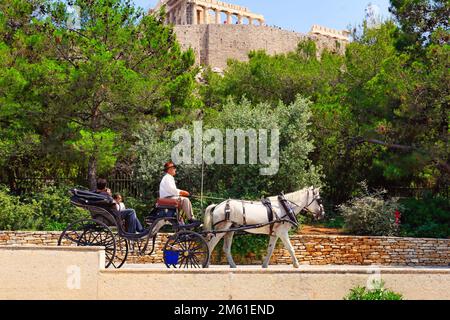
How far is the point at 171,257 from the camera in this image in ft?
45.5

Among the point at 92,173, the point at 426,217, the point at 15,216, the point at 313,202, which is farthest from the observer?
the point at 92,173

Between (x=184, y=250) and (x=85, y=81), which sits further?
(x=85, y=81)

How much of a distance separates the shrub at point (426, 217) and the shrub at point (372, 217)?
625 mm

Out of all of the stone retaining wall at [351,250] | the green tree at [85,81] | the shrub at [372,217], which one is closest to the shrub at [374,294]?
the stone retaining wall at [351,250]

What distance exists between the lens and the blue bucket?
13.8 meters

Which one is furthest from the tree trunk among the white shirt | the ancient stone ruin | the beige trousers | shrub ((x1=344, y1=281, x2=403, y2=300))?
the ancient stone ruin

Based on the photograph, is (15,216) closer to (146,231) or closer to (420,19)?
(146,231)

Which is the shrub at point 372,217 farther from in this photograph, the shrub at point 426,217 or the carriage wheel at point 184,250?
the carriage wheel at point 184,250

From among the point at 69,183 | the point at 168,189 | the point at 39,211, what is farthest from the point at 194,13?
the point at 168,189

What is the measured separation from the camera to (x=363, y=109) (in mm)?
23438

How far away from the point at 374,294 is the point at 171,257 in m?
4.54

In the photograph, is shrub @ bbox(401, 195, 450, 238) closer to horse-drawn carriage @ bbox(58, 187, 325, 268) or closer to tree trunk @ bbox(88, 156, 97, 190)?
horse-drawn carriage @ bbox(58, 187, 325, 268)

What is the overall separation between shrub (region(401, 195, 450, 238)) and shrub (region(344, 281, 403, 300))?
8988 millimetres

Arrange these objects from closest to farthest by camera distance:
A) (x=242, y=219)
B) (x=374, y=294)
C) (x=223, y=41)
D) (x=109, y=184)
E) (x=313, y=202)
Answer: (x=374, y=294) → (x=242, y=219) → (x=313, y=202) → (x=109, y=184) → (x=223, y=41)
